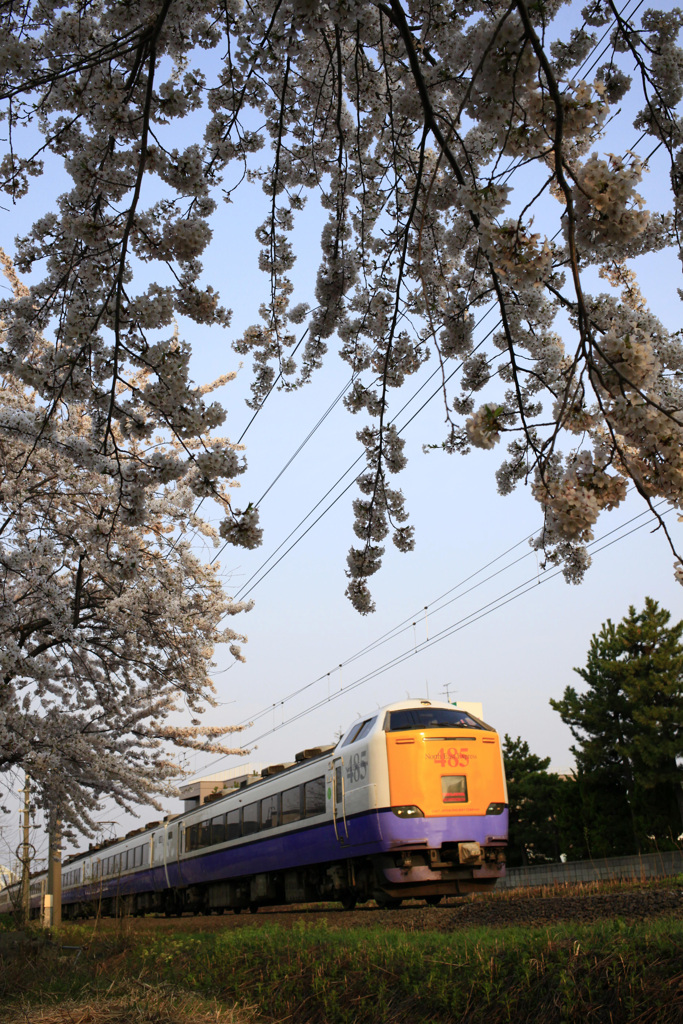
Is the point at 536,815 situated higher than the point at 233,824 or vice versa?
the point at 233,824

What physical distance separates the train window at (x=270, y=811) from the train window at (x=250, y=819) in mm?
369

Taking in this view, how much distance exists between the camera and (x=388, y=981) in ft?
15.5

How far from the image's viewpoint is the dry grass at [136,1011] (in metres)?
3.86

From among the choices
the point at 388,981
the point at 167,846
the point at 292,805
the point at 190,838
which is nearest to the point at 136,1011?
the point at 388,981

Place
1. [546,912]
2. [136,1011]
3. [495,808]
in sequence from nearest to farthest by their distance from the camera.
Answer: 1. [136,1011]
2. [546,912]
3. [495,808]

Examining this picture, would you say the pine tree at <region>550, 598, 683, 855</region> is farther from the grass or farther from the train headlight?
the grass

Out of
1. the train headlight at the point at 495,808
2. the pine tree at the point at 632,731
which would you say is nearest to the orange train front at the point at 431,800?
the train headlight at the point at 495,808

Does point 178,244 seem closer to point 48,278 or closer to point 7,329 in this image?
point 48,278

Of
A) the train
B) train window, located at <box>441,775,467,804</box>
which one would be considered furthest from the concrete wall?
train window, located at <box>441,775,467,804</box>

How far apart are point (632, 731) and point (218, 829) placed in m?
14.5

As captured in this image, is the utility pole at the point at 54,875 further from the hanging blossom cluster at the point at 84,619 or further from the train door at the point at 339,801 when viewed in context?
the train door at the point at 339,801

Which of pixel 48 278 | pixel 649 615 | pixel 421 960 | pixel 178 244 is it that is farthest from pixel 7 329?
pixel 649 615

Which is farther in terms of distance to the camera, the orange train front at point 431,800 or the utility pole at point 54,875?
the utility pole at point 54,875

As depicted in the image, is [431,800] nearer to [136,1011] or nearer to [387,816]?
[387,816]
